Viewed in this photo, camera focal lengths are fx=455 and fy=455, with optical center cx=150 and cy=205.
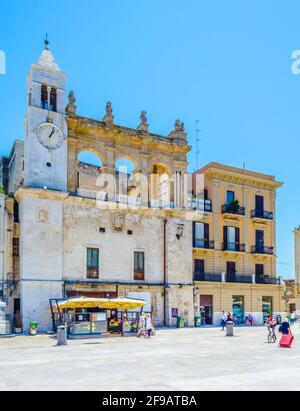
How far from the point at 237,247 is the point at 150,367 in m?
29.6

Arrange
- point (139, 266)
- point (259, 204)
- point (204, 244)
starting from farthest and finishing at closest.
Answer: point (259, 204)
point (204, 244)
point (139, 266)

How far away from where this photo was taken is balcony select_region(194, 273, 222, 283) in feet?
129

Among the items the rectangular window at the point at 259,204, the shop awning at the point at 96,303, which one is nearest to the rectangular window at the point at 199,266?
the rectangular window at the point at 259,204

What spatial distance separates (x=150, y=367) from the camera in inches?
553

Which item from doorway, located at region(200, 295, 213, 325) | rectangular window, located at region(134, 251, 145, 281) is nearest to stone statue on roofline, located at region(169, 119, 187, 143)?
rectangular window, located at region(134, 251, 145, 281)

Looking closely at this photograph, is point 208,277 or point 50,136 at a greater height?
point 50,136

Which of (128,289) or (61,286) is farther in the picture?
(128,289)

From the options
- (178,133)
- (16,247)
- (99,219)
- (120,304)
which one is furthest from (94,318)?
(178,133)

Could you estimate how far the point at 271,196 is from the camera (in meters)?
45.6

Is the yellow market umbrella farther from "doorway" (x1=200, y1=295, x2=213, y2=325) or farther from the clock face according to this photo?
"doorway" (x1=200, y1=295, x2=213, y2=325)

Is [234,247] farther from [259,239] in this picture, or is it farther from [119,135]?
[119,135]
